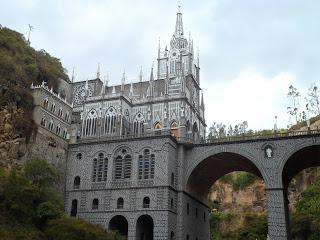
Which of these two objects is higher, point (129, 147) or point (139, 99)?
point (139, 99)

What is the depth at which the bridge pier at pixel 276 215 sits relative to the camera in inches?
1479

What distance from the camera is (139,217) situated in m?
41.1

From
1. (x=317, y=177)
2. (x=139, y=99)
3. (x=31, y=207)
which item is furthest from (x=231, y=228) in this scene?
(x=31, y=207)

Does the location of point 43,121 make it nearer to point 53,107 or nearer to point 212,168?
point 53,107

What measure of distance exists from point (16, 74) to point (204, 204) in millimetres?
25701

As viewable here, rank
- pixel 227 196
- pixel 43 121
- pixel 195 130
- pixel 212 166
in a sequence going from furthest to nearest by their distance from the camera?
pixel 227 196 < pixel 195 130 < pixel 43 121 < pixel 212 166

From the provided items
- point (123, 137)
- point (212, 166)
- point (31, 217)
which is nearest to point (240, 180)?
point (212, 166)

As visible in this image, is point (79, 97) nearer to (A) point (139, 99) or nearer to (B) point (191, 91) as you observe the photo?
(A) point (139, 99)

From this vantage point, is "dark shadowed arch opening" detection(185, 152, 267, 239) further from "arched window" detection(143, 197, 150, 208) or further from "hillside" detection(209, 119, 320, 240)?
"arched window" detection(143, 197, 150, 208)

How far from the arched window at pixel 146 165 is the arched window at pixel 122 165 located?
131cm

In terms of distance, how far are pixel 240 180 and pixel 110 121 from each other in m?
29.3

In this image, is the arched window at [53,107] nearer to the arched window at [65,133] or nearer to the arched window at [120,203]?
the arched window at [65,133]

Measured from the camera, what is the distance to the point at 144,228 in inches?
1683

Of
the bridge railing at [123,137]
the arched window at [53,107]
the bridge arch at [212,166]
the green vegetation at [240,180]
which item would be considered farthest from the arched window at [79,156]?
the green vegetation at [240,180]
